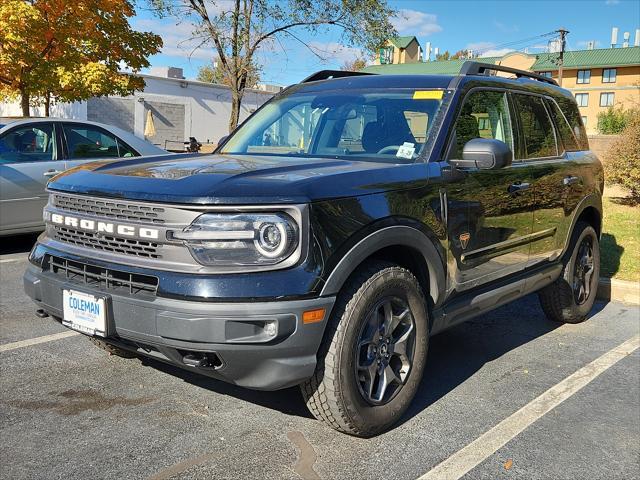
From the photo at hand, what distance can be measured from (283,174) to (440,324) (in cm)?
134

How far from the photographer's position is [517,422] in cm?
355

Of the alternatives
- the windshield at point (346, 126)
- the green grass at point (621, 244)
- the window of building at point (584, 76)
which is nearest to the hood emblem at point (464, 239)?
the windshield at point (346, 126)

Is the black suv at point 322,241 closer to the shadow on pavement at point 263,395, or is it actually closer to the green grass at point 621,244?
the shadow on pavement at point 263,395

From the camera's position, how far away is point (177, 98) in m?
32.8

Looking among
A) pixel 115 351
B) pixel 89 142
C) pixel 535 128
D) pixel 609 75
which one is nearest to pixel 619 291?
pixel 535 128

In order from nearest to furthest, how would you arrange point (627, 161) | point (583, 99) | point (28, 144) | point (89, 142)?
1. point (28, 144)
2. point (89, 142)
3. point (627, 161)
4. point (583, 99)

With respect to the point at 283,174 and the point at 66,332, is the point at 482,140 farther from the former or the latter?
the point at 66,332

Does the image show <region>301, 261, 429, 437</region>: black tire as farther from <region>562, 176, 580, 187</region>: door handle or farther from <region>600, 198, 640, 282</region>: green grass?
<region>600, 198, 640, 282</region>: green grass

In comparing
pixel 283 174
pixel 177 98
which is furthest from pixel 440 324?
pixel 177 98

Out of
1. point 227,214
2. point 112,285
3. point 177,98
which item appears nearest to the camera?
point 227,214

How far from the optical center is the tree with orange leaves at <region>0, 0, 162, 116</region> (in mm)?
12106

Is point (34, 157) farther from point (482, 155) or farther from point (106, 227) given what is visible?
point (482, 155)

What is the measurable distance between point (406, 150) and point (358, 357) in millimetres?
1316

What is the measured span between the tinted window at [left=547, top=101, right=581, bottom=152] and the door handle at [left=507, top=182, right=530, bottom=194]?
1091mm
